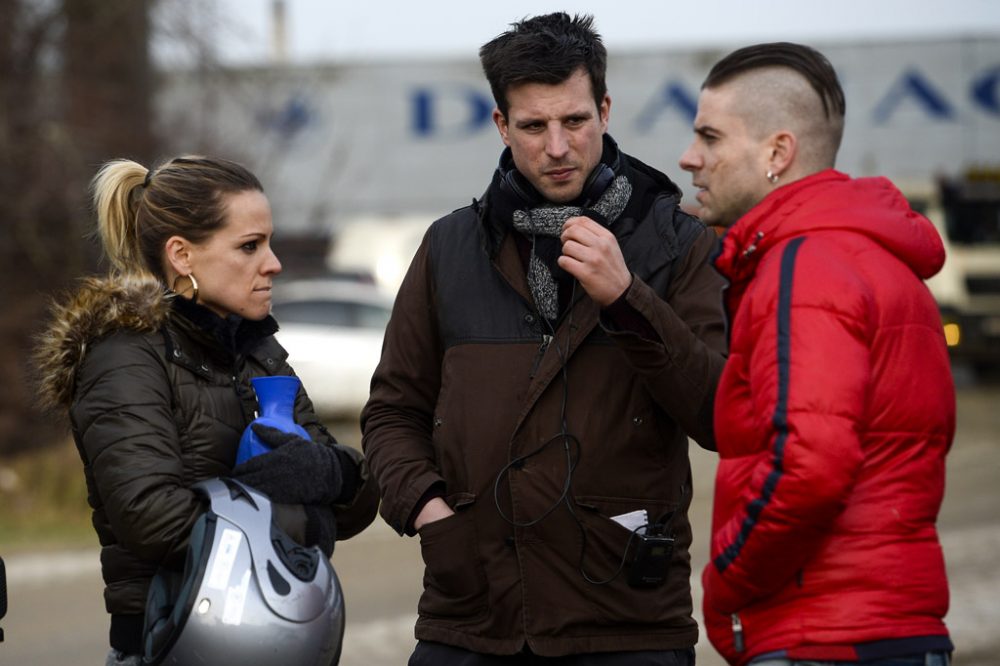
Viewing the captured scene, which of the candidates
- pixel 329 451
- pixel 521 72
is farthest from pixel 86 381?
pixel 521 72

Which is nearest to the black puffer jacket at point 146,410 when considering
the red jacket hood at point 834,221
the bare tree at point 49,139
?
the red jacket hood at point 834,221

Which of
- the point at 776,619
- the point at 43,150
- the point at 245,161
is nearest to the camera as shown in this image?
the point at 776,619

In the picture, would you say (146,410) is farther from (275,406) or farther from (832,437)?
(832,437)

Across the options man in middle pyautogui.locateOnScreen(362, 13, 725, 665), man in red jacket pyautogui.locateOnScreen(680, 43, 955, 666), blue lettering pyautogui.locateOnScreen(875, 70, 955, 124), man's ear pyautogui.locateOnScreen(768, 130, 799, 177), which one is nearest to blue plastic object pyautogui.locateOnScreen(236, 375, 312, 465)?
man in middle pyautogui.locateOnScreen(362, 13, 725, 665)

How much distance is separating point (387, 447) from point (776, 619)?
1210 mm

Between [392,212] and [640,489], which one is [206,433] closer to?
[640,489]

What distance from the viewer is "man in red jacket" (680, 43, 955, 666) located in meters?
2.80

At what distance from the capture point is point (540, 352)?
11.8 feet

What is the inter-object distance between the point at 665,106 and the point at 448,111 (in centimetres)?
352

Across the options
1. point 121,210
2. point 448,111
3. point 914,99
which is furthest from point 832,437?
point 914,99

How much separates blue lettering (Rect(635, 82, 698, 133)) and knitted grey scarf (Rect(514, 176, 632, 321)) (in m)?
19.8

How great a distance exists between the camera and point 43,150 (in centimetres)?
1412

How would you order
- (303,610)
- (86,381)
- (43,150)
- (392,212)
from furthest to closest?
1. (392,212)
2. (43,150)
3. (86,381)
4. (303,610)

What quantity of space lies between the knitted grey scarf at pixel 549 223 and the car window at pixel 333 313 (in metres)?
14.6
